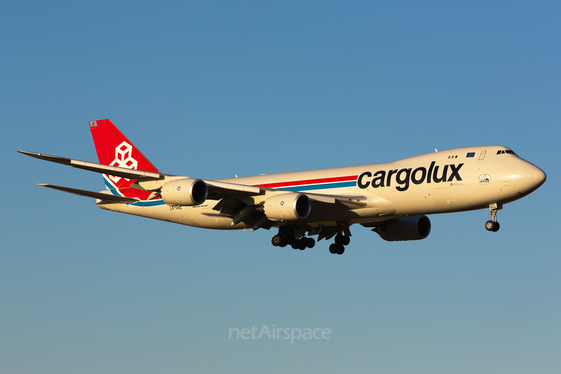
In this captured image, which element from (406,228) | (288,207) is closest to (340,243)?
(406,228)

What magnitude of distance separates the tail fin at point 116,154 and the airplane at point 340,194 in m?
1.23

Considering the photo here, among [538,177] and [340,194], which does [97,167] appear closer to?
[340,194]

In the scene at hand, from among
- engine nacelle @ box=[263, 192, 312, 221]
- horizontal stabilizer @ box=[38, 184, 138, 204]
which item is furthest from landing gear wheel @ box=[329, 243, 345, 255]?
horizontal stabilizer @ box=[38, 184, 138, 204]

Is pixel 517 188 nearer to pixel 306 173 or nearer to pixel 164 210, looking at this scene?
pixel 306 173

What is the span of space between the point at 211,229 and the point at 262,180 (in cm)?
463

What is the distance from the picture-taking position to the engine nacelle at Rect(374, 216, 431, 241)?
4316 cm

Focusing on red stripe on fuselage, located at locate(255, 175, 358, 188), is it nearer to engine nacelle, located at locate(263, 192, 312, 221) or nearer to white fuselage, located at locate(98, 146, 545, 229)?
white fuselage, located at locate(98, 146, 545, 229)

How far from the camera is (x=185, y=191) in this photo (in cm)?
3494

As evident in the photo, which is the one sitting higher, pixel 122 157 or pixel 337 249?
pixel 122 157

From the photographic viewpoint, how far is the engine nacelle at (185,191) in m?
34.9

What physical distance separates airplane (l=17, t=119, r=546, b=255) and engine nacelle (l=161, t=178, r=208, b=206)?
0.05 metres

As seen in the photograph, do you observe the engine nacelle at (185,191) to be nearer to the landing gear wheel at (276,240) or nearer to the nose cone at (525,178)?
the landing gear wheel at (276,240)

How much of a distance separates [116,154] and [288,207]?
15124 mm

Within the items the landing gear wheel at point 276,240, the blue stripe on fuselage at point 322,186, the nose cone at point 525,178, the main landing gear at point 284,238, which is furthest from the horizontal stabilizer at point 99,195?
the nose cone at point 525,178
